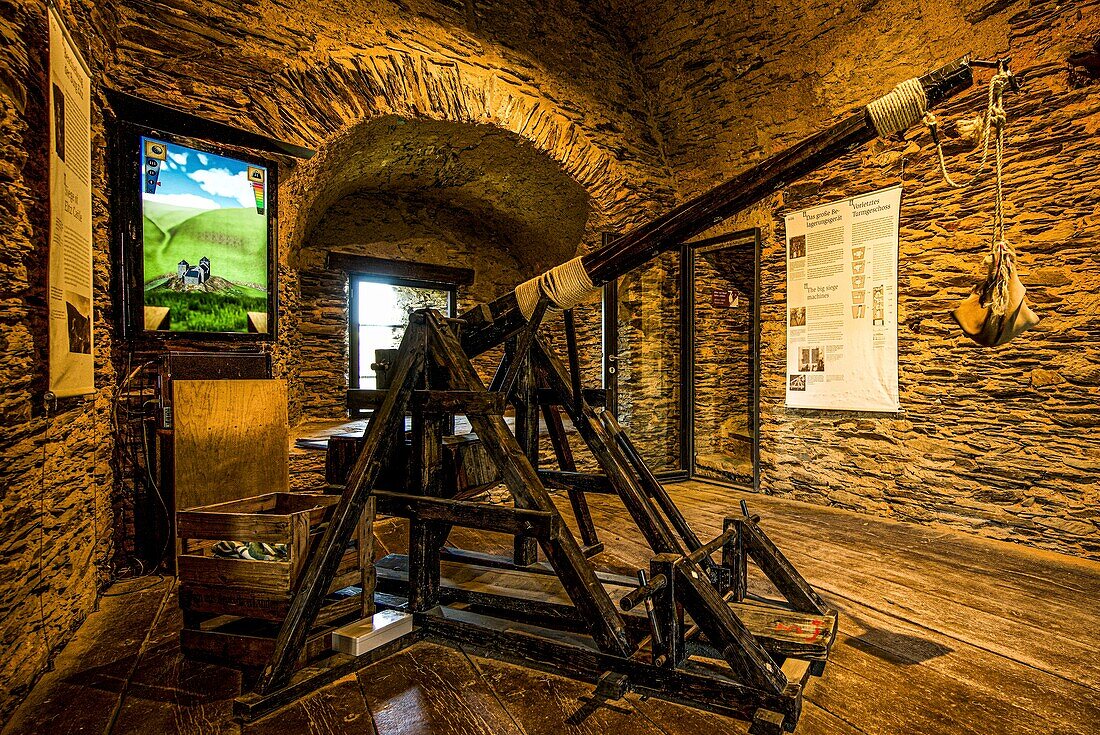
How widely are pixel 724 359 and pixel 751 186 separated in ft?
19.0

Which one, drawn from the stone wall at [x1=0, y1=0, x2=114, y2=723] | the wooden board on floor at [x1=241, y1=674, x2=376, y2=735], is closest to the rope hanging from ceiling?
the wooden board on floor at [x1=241, y1=674, x2=376, y2=735]

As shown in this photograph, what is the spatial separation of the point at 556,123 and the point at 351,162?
196 centimetres

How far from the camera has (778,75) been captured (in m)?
5.41

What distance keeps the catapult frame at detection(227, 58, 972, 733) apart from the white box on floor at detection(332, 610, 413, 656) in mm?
32

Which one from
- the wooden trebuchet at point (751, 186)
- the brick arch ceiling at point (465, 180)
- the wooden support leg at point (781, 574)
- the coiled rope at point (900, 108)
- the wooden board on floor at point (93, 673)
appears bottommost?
the wooden board on floor at point (93, 673)

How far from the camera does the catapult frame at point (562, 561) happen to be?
1907 millimetres

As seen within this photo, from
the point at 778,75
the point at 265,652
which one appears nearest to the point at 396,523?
the point at 265,652

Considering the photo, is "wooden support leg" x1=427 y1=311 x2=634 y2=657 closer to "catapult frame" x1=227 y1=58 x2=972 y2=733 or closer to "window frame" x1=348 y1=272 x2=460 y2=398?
"catapult frame" x1=227 y1=58 x2=972 y2=733

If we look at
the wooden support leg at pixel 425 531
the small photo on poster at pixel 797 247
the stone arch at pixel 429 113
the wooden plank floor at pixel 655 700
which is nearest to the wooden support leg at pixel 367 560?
the wooden support leg at pixel 425 531

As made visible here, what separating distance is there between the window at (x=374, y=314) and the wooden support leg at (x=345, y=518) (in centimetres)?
431

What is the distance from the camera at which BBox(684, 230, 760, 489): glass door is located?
6.84m

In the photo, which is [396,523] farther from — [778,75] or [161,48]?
[778,75]

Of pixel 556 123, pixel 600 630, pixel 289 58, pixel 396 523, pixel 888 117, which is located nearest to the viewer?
pixel 888 117

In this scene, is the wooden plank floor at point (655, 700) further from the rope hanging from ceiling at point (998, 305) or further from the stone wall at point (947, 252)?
the rope hanging from ceiling at point (998, 305)
